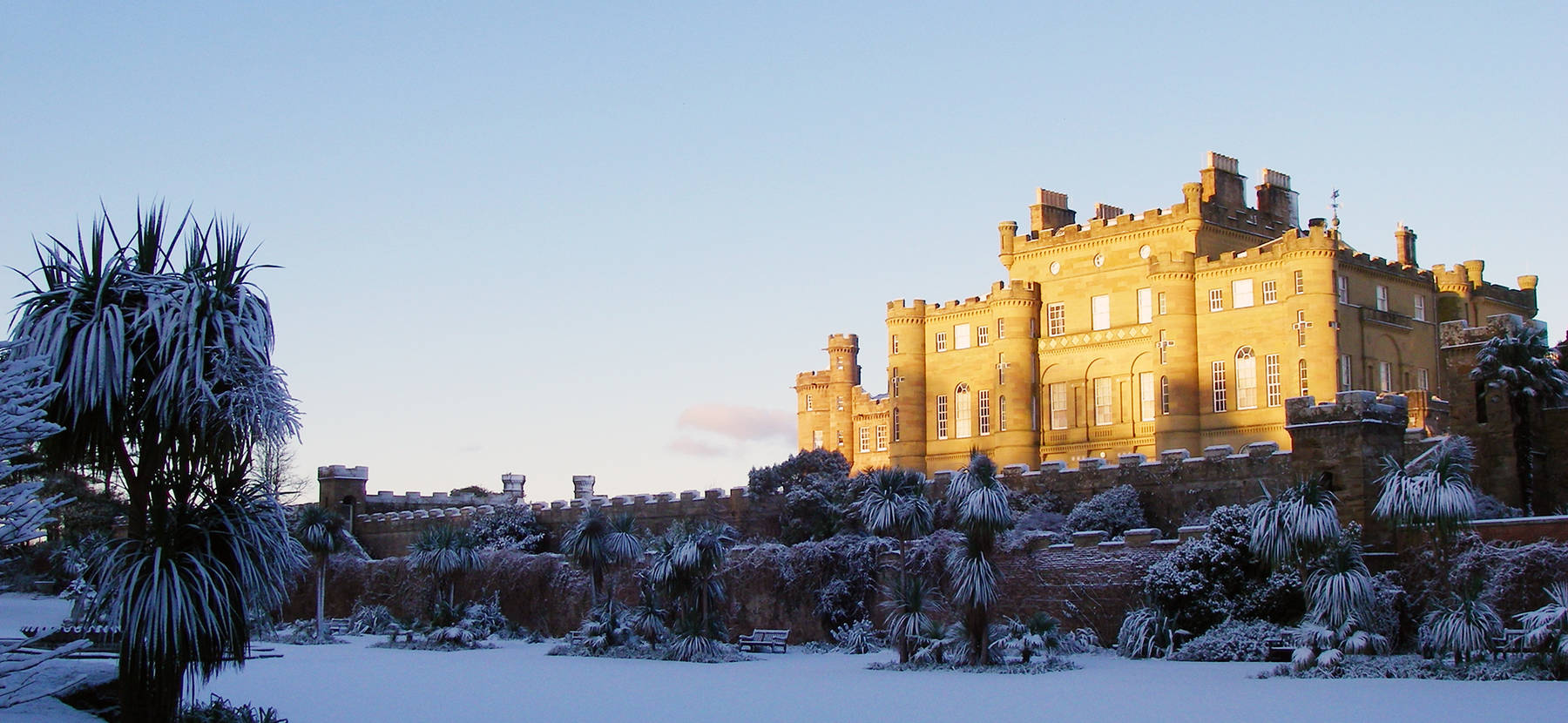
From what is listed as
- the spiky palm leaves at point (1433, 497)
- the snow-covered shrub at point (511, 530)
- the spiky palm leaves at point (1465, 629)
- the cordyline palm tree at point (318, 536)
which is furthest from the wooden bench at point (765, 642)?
the spiky palm leaves at point (1465, 629)

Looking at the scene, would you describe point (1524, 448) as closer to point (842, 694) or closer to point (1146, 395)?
point (842, 694)

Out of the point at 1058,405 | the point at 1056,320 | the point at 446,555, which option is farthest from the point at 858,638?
the point at 1056,320

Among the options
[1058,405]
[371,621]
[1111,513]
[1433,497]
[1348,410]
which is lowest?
[371,621]

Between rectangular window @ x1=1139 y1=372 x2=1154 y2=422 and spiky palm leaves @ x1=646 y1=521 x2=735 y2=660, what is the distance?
21446mm

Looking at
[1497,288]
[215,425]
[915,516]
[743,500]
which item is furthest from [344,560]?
[1497,288]

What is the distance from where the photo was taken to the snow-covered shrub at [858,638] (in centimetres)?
3431

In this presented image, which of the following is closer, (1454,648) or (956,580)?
(1454,648)

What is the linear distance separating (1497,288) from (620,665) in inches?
1487

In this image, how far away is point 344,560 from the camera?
5066cm

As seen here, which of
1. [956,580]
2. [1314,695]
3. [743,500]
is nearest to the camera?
[1314,695]

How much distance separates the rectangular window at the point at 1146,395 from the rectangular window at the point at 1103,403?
104 cm

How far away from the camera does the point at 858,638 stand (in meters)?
34.5

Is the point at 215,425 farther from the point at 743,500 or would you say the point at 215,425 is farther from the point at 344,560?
the point at 344,560

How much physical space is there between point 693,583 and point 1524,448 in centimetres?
1747
